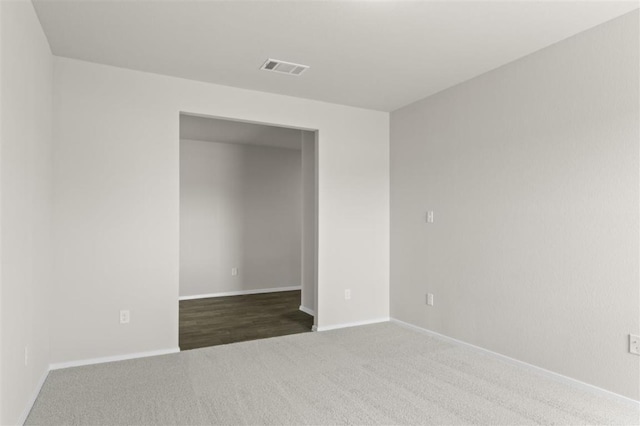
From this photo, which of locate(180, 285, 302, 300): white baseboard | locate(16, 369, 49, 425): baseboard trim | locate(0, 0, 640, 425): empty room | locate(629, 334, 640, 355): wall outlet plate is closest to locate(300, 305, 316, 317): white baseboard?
locate(0, 0, 640, 425): empty room

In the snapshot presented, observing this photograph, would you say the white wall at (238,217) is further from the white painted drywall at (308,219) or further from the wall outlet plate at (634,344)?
the wall outlet plate at (634,344)

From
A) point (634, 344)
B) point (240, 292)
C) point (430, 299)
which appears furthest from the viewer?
point (240, 292)

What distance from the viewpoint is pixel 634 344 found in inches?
97.3

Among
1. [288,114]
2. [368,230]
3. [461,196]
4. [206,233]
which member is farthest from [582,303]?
[206,233]

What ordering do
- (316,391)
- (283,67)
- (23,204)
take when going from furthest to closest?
(283,67), (316,391), (23,204)

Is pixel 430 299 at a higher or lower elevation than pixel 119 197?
lower

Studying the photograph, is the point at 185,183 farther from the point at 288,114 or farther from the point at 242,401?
the point at 242,401

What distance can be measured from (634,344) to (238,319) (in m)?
3.83

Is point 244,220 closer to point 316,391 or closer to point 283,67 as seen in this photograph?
point 283,67

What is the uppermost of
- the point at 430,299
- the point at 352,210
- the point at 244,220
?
the point at 352,210

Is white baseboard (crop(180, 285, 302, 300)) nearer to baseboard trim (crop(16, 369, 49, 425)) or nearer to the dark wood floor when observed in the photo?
the dark wood floor

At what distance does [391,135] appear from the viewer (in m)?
4.76

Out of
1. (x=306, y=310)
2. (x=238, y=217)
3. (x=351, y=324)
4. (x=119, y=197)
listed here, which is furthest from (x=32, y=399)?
(x=238, y=217)

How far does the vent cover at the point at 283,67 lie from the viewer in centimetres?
328
